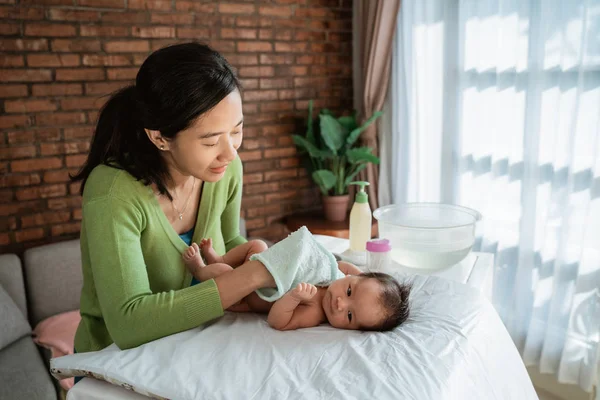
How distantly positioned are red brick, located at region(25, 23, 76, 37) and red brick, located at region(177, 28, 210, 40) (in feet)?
1.81

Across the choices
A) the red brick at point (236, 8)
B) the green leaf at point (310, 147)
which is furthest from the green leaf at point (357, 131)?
the red brick at point (236, 8)

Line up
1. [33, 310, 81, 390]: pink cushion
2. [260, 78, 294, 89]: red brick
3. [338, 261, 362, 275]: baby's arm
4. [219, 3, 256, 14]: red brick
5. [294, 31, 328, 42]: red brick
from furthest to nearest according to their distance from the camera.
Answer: [294, 31, 328, 42]: red brick, [260, 78, 294, 89]: red brick, [219, 3, 256, 14]: red brick, [33, 310, 81, 390]: pink cushion, [338, 261, 362, 275]: baby's arm

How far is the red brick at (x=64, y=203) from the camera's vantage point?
278cm

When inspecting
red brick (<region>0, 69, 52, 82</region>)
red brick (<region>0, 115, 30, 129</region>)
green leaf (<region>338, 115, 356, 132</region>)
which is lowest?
green leaf (<region>338, 115, 356, 132</region>)

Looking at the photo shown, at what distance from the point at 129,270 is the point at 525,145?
6.34ft

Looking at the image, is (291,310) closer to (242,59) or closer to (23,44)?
(23,44)

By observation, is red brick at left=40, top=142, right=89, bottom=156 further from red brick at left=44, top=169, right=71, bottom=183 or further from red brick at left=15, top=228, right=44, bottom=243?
red brick at left=15, top=228, right=44, bottom=243

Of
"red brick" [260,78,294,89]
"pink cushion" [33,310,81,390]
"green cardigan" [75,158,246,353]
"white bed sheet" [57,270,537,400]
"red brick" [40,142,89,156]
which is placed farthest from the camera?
"red brick" [260,78,294,89]

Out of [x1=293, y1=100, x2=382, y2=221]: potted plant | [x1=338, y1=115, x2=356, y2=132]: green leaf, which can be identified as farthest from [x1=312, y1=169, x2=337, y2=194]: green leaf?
[x1=338, y1=115, x2=356, y2=132]: green leaf

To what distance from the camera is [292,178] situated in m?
3.55

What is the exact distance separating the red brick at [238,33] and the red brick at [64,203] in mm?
1215

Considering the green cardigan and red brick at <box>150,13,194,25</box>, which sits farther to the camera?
red brick at <box>150,13,194,25</box>

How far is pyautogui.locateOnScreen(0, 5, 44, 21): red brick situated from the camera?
8.18 feet

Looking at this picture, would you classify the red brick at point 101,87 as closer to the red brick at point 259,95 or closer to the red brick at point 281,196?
the red brick at point 259,95
